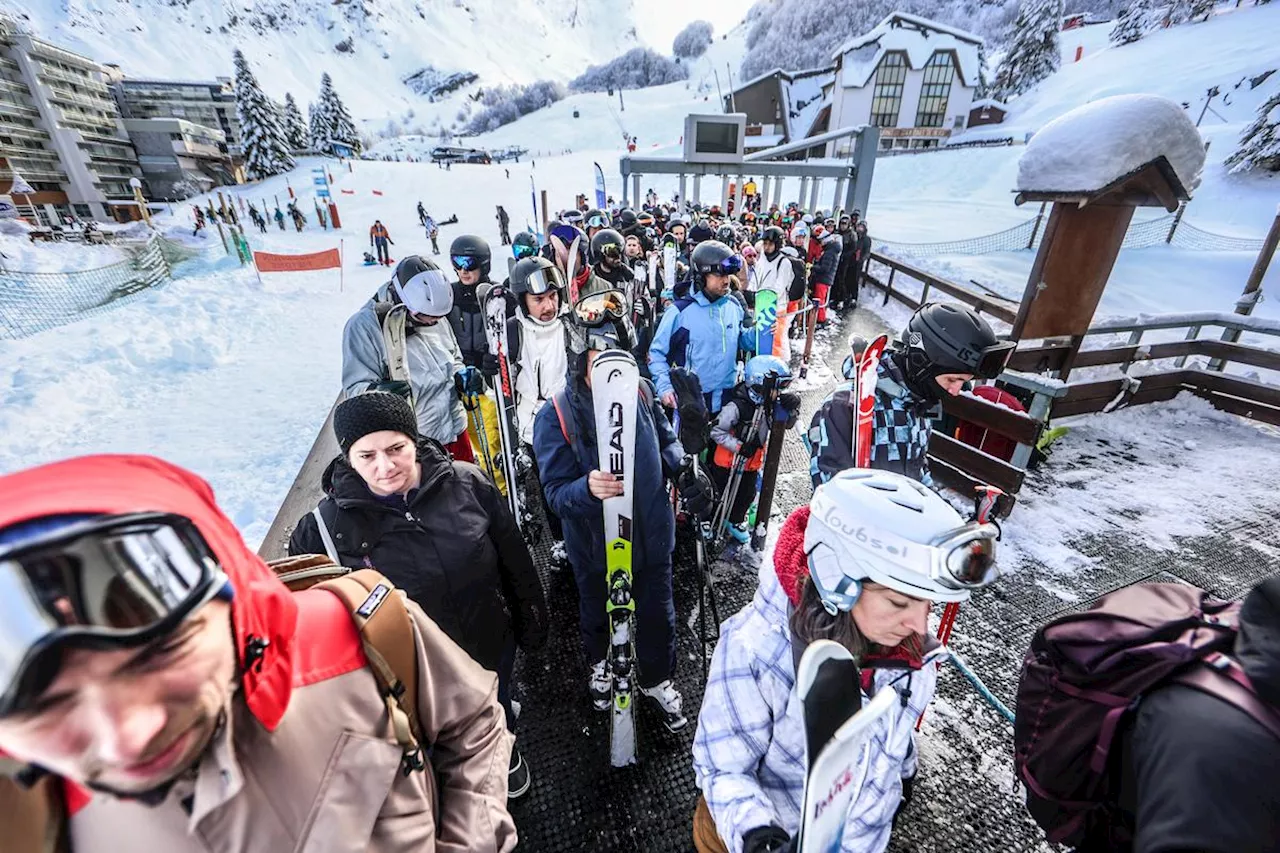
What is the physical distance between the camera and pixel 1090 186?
17.2ft

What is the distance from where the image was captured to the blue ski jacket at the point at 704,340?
4.41 metres

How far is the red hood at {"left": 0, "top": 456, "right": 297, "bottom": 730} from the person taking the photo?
0.70 meters

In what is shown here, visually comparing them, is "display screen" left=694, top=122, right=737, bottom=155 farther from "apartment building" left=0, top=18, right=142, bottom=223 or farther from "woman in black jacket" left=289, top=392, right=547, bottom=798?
"apartment building" left=0, top=18, right=142, bottom=223

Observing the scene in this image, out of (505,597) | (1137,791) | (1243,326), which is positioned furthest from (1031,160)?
(505,597)

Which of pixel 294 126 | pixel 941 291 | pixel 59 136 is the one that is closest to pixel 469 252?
pixel 941 291

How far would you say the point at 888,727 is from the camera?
1539mm

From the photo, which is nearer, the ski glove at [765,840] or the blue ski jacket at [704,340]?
the ski glove at [765,840]

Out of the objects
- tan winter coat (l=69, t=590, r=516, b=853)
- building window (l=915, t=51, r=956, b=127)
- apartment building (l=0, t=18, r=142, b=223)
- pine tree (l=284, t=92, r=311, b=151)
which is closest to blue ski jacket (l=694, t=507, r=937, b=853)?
tan winter coat (l=69, t=590, r=516, b=853)

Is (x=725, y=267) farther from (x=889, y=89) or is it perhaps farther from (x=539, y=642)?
(x=889, y=89)

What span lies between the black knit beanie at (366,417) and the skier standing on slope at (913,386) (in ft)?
7.13

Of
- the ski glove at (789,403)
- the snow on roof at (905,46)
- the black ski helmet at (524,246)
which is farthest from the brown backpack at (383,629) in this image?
the snow on roof at (905,46)

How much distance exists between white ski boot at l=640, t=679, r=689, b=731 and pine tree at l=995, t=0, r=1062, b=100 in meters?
53.6

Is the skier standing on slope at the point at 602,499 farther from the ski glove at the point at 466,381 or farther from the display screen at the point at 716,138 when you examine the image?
the display screen at the point at 716,138

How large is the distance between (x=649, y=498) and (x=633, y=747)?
52.7 inches
